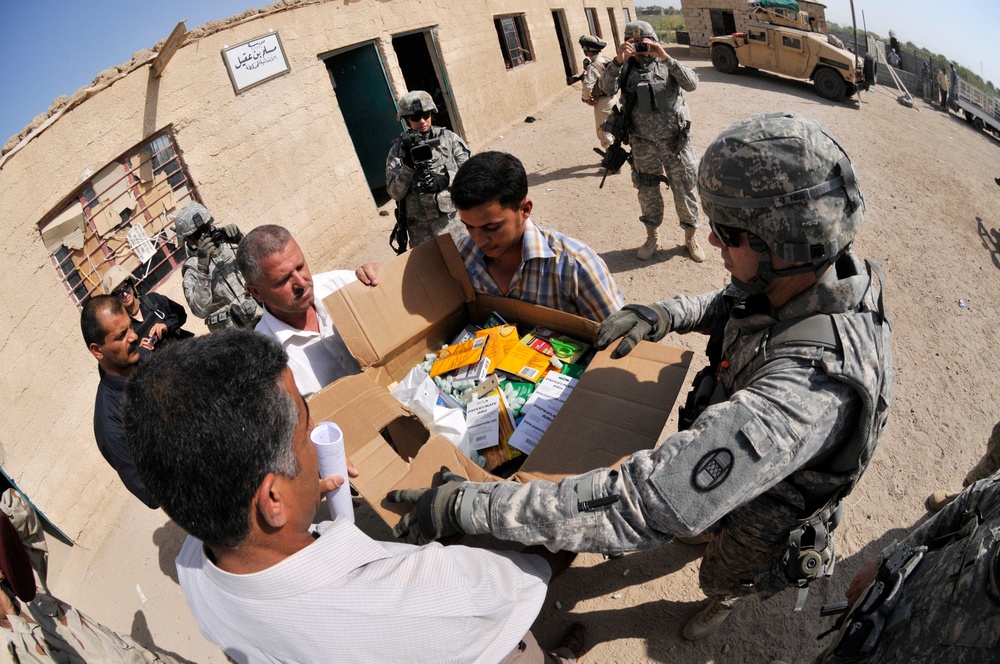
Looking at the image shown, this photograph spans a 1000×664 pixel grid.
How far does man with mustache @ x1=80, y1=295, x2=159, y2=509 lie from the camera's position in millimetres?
2871

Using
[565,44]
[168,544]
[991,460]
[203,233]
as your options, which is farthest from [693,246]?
[565,44]

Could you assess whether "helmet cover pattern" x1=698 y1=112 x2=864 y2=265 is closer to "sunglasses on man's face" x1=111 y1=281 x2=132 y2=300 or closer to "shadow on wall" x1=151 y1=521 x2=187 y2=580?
"shadow on wall" x1=151 y1=521 x2=187 y2=580

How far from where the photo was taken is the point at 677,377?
211 centimetres

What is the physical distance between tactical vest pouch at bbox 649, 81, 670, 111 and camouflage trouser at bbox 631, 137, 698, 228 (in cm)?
31

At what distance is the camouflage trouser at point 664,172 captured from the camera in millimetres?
5410

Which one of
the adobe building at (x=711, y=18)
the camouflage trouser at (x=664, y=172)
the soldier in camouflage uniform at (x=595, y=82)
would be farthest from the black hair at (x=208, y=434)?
the adobe building at (x=711, y=18)

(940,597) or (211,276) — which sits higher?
(211,276)

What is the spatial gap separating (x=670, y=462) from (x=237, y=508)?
103 centimetres

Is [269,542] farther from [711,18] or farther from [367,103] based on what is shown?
[711,18]

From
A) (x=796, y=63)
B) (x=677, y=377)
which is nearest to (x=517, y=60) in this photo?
(x=796, y=63)

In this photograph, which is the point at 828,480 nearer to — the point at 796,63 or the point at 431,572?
the point at 431,572

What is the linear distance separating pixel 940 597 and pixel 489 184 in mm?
2161

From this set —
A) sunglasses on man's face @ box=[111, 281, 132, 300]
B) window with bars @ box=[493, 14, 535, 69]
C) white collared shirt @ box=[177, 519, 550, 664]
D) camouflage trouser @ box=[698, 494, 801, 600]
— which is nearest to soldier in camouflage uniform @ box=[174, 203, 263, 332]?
sunglasses on man's face @ box=[111, 281, 132, 300]

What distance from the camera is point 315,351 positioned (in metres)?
2.94
